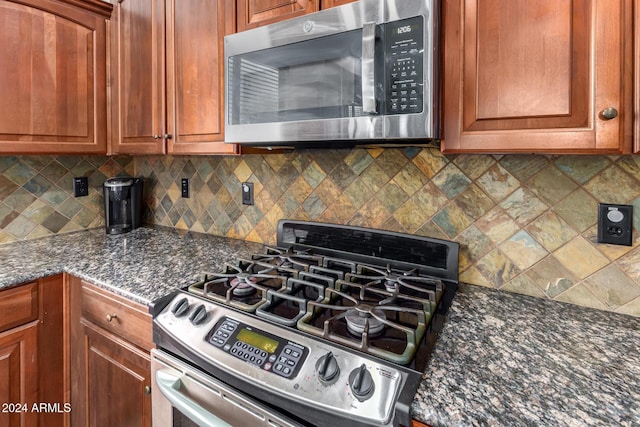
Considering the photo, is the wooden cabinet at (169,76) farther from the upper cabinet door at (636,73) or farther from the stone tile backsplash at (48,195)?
the upper cabinet door at (636,73)

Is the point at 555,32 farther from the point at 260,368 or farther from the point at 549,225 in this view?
the point at 260,368

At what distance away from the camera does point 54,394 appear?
1.29 meters

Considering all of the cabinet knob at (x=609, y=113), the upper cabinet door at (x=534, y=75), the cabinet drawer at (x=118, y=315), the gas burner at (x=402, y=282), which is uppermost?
the upper cabinet door at (x=534, y=75)

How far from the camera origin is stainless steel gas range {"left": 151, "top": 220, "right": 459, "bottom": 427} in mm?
659

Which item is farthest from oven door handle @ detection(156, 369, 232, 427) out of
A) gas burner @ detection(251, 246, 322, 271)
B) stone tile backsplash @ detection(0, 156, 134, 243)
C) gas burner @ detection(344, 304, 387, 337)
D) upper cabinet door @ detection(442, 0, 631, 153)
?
stone tile backsplash @ detection(0, 156, 134, 243)

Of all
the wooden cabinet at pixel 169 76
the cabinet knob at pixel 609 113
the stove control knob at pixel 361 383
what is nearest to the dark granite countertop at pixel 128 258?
the wooden cabinet at pixel 169 76

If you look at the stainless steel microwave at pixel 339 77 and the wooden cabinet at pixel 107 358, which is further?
the wooden cabinet at pixel 107 358

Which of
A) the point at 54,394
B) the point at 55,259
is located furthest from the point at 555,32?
the point at 54,394

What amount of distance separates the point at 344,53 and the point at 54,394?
1.61 metres

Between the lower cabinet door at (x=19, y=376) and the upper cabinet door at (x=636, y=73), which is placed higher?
the upper cabinet door at (x=636, y=73)

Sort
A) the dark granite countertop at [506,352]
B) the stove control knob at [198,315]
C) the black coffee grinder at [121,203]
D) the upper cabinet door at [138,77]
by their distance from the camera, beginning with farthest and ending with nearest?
the black coffee grinder at [121,203], the upper cabinet door at [138,77], the stove control knob at [198,315], the dark granite countertop at [506,352]

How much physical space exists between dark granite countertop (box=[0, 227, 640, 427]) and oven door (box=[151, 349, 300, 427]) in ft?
0.70

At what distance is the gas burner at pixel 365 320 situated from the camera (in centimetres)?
79

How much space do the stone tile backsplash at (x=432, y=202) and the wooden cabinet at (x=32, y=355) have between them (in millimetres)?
641
